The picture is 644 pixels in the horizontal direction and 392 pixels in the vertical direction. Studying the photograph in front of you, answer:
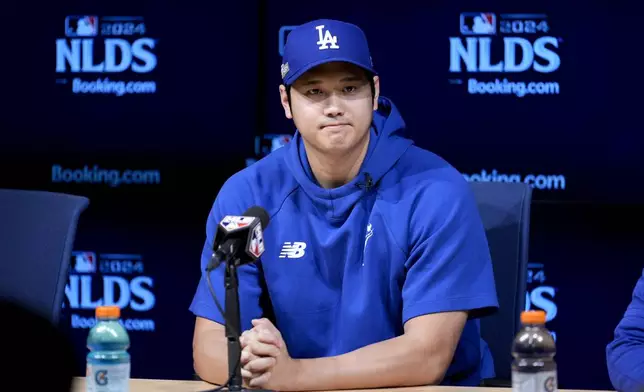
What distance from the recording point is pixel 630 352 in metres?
2.17

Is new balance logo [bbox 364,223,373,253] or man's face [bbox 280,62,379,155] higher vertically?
man's face [bbox 280,62,379,155]

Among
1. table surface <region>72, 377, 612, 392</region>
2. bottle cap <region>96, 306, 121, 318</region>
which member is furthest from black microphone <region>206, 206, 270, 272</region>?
table surface <region>72, 377, 612, 392</region>

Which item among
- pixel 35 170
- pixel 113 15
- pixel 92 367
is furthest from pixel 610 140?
pixel 92 367

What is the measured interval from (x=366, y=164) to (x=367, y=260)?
26 centimetres

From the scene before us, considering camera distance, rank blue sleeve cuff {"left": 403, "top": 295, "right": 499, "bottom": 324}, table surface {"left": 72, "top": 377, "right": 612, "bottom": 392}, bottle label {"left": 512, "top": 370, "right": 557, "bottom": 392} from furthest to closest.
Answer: blue sleeve cuff {"left": 403, "top": 295, "right": 499, "bottom": 324} → table surface {"left": 72, "top": 377, "right": 612, "bottom": 392} → bottle label {"left": 512, "top": 370, "right": 557, "bottom": 392}

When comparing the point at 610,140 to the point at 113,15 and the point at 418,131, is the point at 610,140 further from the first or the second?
the point at 113,15

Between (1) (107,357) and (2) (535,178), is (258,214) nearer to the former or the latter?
(1) (107,357)

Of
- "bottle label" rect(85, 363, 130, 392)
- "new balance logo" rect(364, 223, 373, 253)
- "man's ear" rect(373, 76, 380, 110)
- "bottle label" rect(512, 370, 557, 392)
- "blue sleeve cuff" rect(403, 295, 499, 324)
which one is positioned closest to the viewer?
"bottle label" rect(512, 370, 557, 392)

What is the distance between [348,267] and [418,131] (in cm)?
163

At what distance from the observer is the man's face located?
246cm

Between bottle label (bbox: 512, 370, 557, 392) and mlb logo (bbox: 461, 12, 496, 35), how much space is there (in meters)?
2.42

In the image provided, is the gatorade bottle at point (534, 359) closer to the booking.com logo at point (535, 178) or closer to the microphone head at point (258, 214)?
the microphone head at point (258, 214)

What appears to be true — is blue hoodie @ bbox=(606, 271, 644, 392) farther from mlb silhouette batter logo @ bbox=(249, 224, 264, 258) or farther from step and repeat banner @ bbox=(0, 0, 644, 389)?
step and repeat banner @ bbox=(0, 0, 644, 389)

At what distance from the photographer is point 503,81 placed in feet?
12.9
